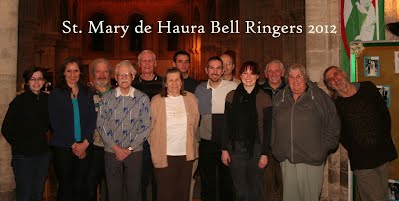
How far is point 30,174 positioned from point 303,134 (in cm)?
270

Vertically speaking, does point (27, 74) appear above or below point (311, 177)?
above

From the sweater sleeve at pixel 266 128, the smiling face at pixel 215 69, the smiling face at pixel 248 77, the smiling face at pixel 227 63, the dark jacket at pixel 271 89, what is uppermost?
the smiling face at pixel 227 63

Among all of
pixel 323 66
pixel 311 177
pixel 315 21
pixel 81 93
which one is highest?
pixel 315 21

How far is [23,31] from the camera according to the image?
381 inches

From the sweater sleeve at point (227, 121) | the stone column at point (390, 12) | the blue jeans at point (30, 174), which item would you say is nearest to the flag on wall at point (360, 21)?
the stone column at point (390, 12)

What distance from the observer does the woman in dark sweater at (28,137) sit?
391 centimetres

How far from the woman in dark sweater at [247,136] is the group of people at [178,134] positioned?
0.03ft

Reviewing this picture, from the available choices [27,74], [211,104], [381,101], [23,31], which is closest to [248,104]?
[211,104]

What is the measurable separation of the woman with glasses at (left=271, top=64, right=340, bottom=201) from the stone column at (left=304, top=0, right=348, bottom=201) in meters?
1.40

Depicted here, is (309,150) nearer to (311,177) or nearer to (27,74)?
(311,177)

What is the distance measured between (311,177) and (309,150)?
280 mm

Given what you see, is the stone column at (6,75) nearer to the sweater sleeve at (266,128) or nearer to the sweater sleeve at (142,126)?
the sweater sleeve at (142,126)

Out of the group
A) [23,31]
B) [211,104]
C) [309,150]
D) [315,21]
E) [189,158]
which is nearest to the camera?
[309,150]

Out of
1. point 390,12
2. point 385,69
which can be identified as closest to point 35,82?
point 385,69
